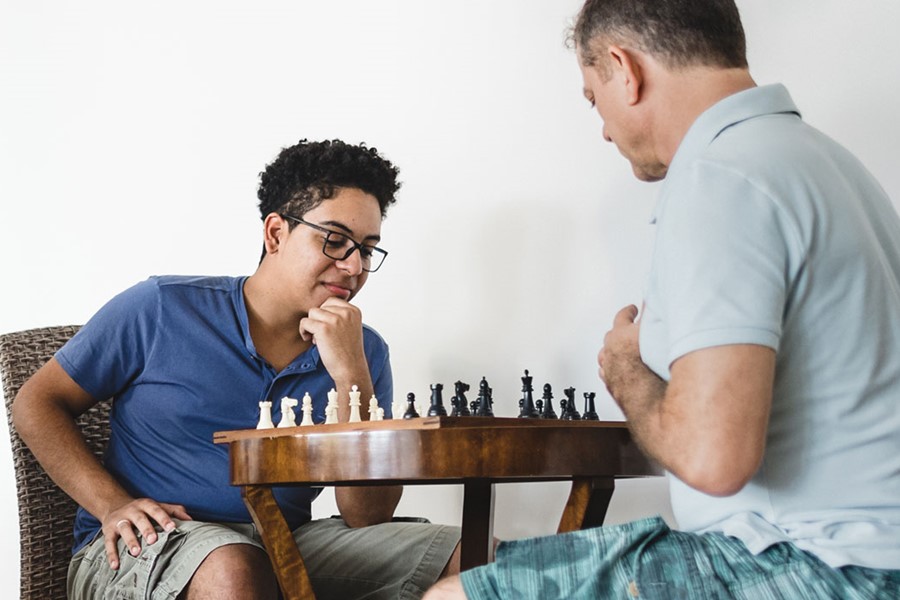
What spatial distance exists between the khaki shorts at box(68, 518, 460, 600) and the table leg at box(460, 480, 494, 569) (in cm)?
47

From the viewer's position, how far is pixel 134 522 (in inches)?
83.4

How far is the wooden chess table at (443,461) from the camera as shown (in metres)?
1.57

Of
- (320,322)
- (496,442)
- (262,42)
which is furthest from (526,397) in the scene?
(262,42)

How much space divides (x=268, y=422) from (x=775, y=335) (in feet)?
4.07

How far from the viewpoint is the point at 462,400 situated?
222 centimetres

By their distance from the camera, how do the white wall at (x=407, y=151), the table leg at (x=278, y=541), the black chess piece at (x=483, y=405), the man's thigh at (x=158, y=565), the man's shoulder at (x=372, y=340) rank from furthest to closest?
the white wall at (x=407, y=151)
the man's shoulder at (x=372, y=340)
the black chess piece at (x=483, y=405)
the man's thigh at (x=158, y=565)
the table leg at (x=278, y=541)

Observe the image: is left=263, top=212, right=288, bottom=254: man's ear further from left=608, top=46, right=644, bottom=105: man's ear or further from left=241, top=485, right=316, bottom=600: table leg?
left=608, top=46, right=644, bottom=105: man's ear

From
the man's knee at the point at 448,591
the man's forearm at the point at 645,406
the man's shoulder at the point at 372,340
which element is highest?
the man's forearm at the point at 645,406

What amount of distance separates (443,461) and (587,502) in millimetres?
→ 441

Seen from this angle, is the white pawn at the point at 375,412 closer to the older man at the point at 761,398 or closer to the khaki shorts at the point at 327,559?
the khaki shorts at the point at 327,559

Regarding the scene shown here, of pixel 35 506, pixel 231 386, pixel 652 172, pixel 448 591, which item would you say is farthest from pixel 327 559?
pixel 652 172

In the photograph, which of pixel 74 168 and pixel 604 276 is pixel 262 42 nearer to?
pixel 74 168

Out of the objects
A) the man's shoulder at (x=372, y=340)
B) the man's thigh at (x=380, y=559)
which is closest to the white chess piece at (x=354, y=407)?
the man's thigh at (x=380, y=559)

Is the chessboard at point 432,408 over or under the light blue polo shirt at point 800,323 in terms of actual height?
under
